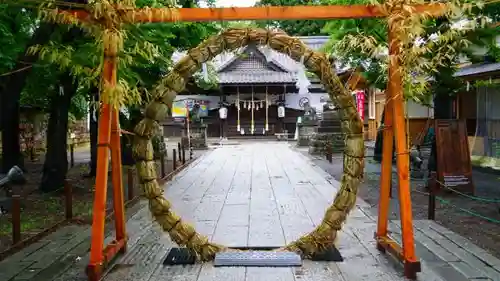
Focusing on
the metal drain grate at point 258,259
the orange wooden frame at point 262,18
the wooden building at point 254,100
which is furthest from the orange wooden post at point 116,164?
the wooden building at point 254,100

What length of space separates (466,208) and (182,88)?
7.04 metres

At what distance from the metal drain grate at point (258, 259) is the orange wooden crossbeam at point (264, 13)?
9.86ft

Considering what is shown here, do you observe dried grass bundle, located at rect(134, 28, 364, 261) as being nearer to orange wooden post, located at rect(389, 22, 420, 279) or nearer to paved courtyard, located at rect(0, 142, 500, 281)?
paved courtyard, located at rect(0, 142, 500, 281)

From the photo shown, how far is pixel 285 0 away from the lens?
38.7m

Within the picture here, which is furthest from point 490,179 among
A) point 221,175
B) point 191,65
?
point 191,65

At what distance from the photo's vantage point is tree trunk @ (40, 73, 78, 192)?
12.6 m

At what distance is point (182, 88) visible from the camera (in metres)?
6.35

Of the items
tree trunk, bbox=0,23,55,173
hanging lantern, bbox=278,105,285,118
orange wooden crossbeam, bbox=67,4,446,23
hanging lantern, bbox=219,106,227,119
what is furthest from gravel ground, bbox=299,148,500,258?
hanging lantern, bbox=219,106,227,119

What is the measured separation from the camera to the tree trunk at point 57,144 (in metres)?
12.6

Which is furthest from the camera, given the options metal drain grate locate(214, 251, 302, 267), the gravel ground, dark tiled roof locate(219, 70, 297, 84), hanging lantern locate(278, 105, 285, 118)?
hanging lantern locate(278, 105, 285, 118)

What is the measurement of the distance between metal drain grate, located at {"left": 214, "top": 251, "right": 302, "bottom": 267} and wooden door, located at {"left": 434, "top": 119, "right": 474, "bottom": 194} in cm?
676

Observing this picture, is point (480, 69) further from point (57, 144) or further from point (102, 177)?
point (102, 177)

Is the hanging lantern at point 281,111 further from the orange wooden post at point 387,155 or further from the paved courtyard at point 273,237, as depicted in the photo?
the orange wooden post at point 387,155

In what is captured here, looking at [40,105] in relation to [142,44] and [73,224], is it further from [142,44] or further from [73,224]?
[142,44]
